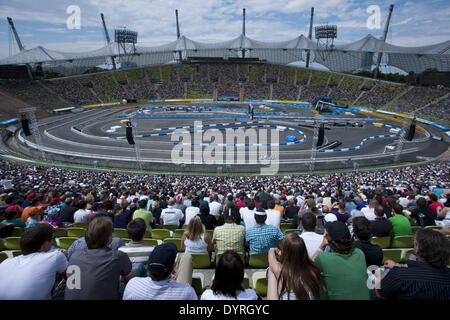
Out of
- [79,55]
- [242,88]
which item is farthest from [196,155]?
[79,55]

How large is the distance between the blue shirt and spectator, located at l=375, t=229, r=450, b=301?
2.30 meters

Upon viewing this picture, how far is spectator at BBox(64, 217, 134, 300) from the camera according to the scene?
2.79m

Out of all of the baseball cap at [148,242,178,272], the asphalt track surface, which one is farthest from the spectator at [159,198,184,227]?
the asphalt track surface

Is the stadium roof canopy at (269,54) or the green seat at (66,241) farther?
the stadium roof canopy at (269,54)

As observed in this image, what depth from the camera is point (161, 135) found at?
40.7 meters

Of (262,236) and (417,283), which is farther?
(262,236)

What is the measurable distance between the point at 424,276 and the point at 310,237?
181 centimetres

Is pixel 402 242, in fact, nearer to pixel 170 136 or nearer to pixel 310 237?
pixel 310 237

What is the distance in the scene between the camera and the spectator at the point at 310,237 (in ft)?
13.8

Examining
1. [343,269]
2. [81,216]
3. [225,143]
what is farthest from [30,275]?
[225,143]

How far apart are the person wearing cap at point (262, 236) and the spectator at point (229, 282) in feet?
7.88

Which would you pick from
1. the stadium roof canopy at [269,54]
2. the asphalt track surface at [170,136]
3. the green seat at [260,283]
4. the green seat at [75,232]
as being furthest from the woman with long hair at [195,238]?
the stadium roof canopy at [269,54]

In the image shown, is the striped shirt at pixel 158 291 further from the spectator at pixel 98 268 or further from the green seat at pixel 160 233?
the green seat at pixel 160 233

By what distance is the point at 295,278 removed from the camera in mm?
2645
